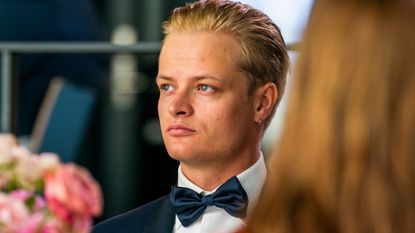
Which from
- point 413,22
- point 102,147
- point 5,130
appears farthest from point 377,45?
point 102,147

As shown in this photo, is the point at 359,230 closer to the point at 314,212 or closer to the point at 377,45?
the point at 314,212

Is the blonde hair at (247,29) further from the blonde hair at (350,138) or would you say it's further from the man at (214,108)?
the blonde hair at (350,138)

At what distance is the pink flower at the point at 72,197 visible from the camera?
169 centimetres

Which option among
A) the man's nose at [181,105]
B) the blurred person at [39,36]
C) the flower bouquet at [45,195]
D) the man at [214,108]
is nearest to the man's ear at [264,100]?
the man at [214,108]

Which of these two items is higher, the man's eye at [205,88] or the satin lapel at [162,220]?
the man's eye at [205,88]

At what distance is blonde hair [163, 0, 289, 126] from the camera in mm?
2189

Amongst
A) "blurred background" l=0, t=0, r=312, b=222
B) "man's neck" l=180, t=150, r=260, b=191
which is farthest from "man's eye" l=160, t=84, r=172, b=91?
"blurred background" l=0, t=0, r=312, b=222

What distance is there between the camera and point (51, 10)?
5410mm

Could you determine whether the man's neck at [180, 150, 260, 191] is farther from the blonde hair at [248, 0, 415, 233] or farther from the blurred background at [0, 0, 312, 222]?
the blurred background at [0, 0, 312, 222]

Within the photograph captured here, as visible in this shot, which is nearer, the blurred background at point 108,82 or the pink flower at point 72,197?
the pink flower at point 72,197

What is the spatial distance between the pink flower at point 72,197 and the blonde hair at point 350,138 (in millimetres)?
472

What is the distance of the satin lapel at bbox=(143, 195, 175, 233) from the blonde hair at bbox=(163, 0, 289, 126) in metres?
0.25

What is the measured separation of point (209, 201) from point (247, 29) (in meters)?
0.30

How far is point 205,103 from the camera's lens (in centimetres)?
218
